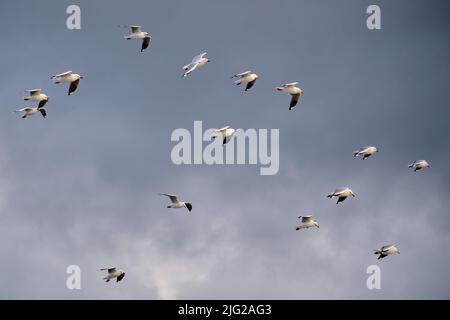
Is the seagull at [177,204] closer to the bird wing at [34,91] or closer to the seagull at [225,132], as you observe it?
the seagull at [225,132]

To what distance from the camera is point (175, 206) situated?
2116 inches

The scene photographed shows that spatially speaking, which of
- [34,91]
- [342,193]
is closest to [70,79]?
[34,91]

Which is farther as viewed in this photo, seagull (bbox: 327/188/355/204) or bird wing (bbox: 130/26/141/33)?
seagull (bbox: 327/188/355/204)

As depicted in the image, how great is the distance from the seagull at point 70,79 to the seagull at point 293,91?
31.9 ft

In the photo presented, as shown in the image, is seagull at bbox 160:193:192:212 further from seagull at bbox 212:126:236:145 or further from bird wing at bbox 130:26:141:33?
bird wing at bbox 130:26:141:33

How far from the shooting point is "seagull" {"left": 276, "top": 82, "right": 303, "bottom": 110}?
5350 cm

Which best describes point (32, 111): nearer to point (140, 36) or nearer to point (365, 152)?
point (140, 36)

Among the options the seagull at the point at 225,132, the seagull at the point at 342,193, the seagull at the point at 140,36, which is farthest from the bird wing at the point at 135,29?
the seagull at the point at 342,193

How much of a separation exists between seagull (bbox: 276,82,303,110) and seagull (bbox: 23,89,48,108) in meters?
11.4

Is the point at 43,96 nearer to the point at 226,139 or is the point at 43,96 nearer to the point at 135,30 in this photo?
the point at 135,30

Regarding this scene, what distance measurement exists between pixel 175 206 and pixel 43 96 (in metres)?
8.37

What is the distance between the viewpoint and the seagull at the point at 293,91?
176ft

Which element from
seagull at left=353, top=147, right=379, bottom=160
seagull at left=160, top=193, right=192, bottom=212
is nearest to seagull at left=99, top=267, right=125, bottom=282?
seagull at left=160, top=193, right=192, bottom=212
